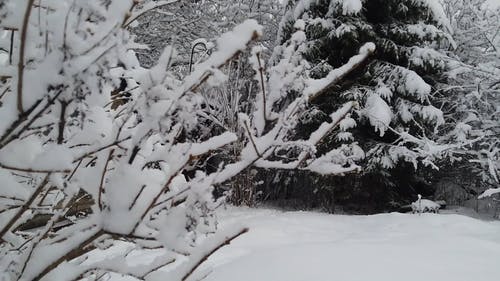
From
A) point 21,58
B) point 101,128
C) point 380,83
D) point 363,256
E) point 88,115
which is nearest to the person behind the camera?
point 21,58

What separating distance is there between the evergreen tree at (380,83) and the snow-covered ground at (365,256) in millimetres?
2804

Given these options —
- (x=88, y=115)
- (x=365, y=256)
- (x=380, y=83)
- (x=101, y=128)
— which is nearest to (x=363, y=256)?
(x=365, y=256)

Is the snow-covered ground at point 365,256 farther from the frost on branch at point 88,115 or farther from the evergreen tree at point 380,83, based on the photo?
the evergreen tree at point 380,83

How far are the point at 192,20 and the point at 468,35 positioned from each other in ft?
18.1

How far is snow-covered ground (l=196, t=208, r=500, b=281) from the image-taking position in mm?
2596

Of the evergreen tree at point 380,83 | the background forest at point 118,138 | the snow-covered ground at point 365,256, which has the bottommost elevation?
the snow-covered ground at point 365,256

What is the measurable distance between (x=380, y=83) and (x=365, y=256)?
193 inches

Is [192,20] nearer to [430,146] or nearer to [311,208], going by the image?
[311,208]

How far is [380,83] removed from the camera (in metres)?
7.33

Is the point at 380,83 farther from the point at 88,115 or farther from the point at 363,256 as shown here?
the point at 88,115

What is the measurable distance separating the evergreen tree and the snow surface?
9.11 feet

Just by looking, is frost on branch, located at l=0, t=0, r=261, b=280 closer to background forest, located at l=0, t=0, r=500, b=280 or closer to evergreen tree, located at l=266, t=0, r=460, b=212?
background forest, located at l=0, t=0, r=500, b=280

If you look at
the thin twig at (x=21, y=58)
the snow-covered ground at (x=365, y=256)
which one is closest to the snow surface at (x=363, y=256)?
the snow-covered ground at (x=365, y=256)

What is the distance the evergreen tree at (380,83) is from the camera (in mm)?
7195
